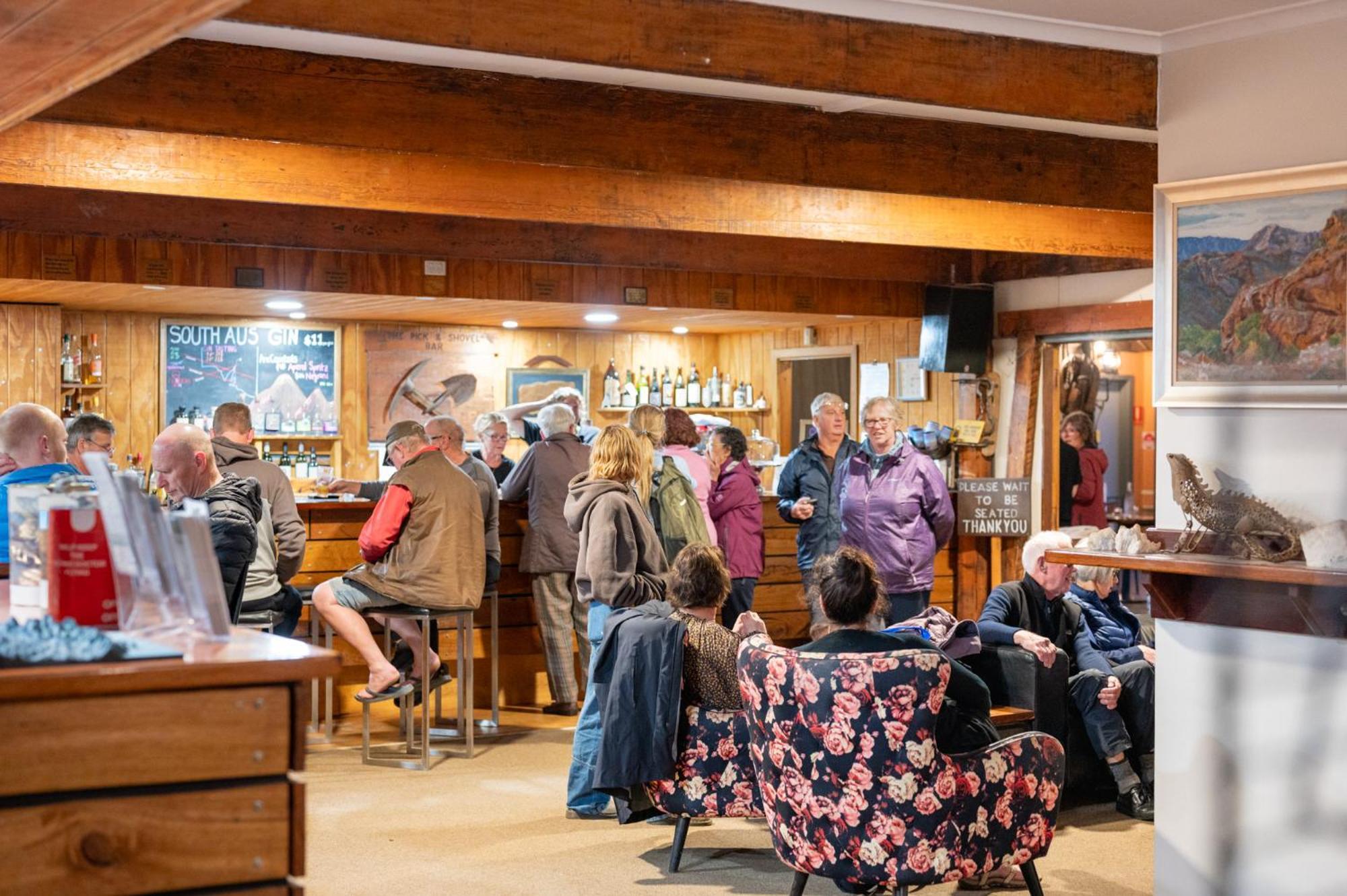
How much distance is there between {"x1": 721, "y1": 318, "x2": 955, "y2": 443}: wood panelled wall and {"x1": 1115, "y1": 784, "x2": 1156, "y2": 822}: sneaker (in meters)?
4.21

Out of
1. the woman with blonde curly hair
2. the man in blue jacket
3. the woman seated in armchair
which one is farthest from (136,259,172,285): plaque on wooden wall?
the woman seated in armchair

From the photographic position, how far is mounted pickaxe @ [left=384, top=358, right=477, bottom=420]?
10289 millimetres

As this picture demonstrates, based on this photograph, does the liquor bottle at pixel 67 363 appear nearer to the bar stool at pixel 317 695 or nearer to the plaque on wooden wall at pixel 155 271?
the plaque on wooden wall at pixel 155 271

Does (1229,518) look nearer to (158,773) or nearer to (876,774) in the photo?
(876,774)

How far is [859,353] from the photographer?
1076cm

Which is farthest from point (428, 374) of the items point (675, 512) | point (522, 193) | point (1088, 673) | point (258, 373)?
point (1088, 673)

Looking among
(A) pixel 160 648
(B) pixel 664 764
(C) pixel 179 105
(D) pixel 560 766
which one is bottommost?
(D) pixel 560 766

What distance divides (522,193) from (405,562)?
5.72 ft

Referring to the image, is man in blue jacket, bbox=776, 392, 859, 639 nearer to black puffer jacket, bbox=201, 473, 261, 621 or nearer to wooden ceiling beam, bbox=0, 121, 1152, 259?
wooden ceiling beam, bbox=0, 121, 1152, 259

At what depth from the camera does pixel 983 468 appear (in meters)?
10.1

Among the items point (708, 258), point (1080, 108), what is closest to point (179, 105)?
point (1080, 108)

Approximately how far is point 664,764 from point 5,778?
2.74m

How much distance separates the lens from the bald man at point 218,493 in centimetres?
461

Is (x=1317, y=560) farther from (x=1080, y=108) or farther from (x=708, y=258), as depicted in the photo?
(x=708, y=258)
